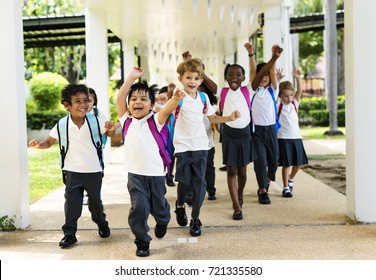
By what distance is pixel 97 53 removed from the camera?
13.0 meters

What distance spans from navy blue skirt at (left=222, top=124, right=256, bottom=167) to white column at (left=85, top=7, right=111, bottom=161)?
6.82 m

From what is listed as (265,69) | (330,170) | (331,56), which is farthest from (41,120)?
(265,69)

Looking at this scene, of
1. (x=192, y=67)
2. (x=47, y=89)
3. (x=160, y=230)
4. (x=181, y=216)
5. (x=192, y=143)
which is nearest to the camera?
(x=160, y=230)

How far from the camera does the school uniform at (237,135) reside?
6535 mm

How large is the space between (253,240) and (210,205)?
2.05 metres

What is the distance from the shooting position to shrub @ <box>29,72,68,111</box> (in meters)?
23.3

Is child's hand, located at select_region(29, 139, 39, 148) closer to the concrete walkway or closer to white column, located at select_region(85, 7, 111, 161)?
the concrete walkway

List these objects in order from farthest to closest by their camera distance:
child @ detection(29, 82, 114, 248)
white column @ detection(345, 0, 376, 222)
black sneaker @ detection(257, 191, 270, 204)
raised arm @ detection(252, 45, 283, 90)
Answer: black sneaker @ detection(257, 191, 270, 204), raised arm @ detection(252, 45, 283, 90), white column @ detection(345, 0, 376, 222), child @ detection(29, 82, 114, 248)

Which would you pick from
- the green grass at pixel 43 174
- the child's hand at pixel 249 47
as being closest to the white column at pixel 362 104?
the child's hand at pixel 249 47

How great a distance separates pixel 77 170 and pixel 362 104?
115 inches

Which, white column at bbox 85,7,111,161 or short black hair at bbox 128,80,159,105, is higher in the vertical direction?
white column at bbox 85,7,111,161

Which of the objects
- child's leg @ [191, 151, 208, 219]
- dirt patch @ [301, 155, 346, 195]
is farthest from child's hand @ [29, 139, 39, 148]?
dirt patch @ [301, 155, 346, 195]

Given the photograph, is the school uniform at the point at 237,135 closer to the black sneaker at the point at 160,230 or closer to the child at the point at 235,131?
the child at the point at 235,131

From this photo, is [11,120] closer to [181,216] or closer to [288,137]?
[181,216]
